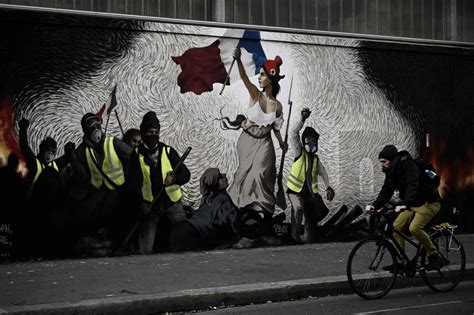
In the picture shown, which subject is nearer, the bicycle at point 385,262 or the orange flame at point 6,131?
the bicycle at point 385,262

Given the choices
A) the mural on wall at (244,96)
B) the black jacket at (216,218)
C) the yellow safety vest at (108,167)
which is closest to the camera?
the mural on wall at (244,96)

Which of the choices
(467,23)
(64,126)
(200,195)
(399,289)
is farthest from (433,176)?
(467,23)

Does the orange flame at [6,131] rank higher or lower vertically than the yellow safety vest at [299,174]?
higher

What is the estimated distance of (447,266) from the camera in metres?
9.84

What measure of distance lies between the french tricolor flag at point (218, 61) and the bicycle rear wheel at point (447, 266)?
453 centimetres

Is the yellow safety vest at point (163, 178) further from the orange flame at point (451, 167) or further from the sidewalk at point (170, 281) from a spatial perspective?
the orange flame at point (451, 167)

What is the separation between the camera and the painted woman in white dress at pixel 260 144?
1291 cm

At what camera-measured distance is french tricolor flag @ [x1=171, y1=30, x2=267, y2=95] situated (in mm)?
12398

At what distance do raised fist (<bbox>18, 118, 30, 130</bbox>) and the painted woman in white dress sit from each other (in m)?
3.45

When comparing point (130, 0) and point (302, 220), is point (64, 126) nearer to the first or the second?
point (130, 0)

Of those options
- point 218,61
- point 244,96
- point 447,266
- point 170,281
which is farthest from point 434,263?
point 218,61

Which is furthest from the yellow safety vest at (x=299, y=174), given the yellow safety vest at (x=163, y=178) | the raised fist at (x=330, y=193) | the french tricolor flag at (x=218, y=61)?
the yellow safety vest at (x=163, y=178)

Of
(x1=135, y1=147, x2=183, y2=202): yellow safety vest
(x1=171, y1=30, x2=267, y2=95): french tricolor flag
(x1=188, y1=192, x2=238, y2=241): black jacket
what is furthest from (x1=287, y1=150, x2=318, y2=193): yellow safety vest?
(x1=135, y1=147, x2=183, y2=202): yellow safety vest

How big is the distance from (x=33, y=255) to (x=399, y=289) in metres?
5.15
